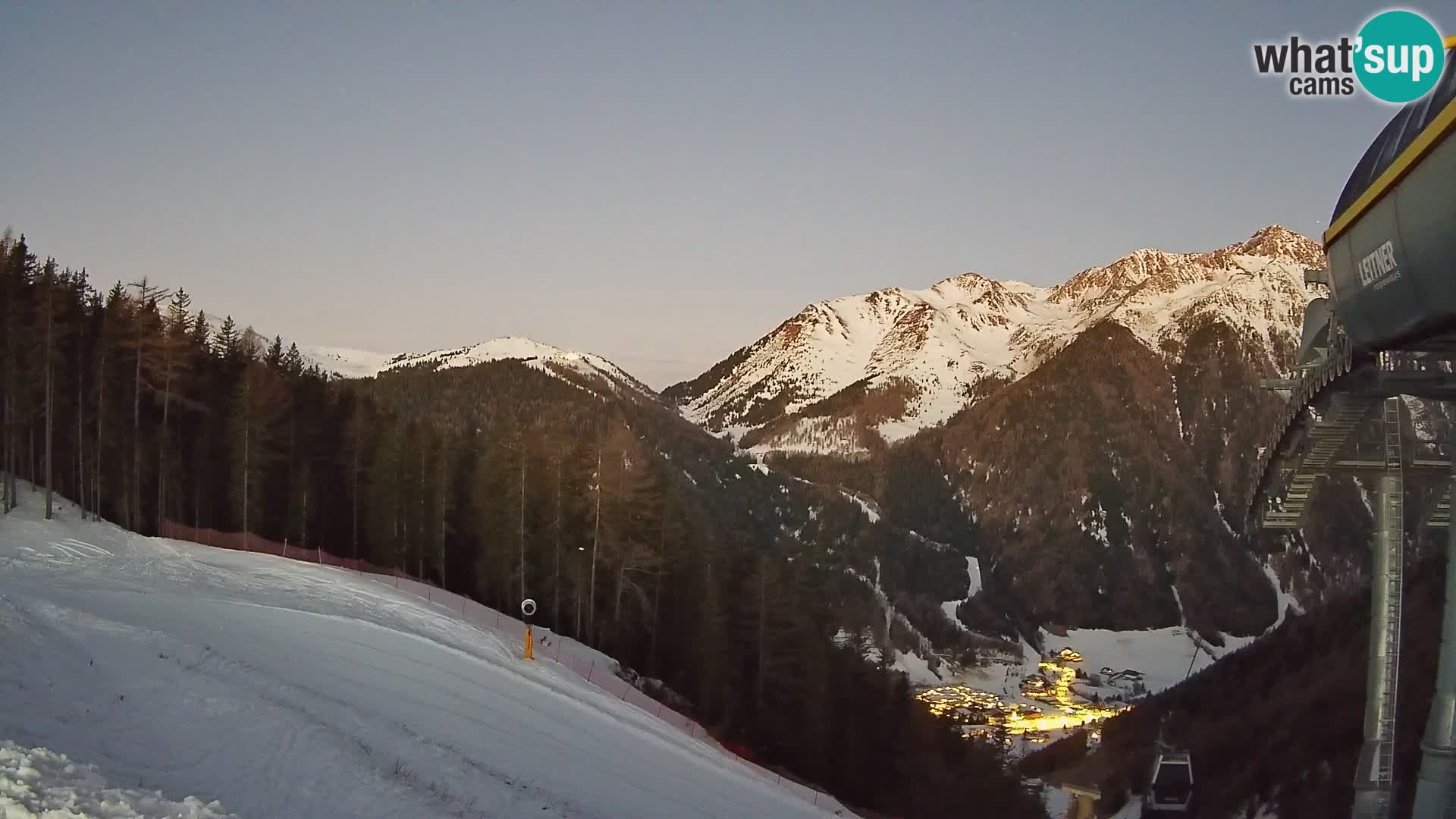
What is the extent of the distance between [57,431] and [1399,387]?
159 ft

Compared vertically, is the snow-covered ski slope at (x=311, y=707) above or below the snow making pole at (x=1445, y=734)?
below

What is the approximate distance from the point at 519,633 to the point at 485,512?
13.2 meters

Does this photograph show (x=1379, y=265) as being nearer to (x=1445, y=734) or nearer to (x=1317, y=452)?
(x=1445, y=734)

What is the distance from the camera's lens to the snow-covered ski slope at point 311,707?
14.1 metres

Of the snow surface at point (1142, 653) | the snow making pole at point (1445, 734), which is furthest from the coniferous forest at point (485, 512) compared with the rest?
the snow surface at point (1142, 653)

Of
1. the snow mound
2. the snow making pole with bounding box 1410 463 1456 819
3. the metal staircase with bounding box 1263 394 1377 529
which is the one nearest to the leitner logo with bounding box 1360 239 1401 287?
the snow making pole with bounding box 1410 463 1456 819

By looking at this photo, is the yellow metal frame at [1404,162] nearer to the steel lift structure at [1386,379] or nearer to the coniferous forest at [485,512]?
the steel lift structure at [1386,379]

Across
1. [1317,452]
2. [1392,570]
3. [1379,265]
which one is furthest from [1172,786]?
[1379,265]

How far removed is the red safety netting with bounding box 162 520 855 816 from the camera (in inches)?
1172

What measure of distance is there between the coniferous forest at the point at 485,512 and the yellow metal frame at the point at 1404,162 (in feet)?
92.8

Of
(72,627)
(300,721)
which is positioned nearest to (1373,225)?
(300,721)

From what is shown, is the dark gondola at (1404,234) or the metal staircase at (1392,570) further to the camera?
the metal staircase at (1392,570)

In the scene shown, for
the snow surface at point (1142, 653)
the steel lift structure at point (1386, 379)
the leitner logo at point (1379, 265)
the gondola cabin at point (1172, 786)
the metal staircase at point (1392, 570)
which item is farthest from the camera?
the snow surface at point (1142, 653)

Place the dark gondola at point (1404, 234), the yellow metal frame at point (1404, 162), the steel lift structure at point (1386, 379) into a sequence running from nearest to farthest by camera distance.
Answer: the yellow metal frame at point (1404, 162), the dark gondola at point (1404, 234), the steel lift structure at point (1386, 379)
